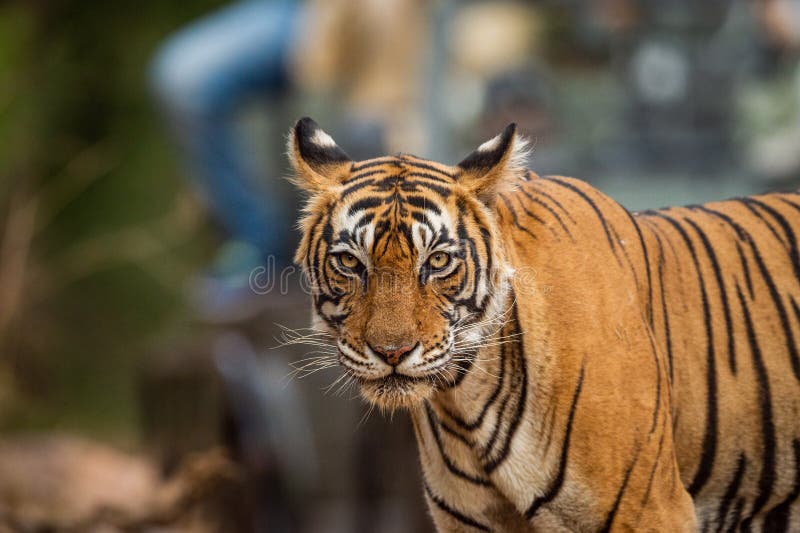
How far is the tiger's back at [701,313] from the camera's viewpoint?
2.69 metres

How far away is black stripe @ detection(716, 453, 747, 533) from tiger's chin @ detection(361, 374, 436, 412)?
0.77 m

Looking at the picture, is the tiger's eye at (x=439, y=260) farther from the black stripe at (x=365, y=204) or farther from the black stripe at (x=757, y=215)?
the black stripe at (x=757, y=215)

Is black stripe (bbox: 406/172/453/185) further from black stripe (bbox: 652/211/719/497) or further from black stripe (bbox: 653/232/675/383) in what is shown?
black stripe (bbox: 652/211/719/497)

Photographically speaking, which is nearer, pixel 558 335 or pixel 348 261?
pixel 348 261

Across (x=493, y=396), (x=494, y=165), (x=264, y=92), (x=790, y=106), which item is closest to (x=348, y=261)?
(x=494, y=165)

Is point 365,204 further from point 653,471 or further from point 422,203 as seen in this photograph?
point 653,471

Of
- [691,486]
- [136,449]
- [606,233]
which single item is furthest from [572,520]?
[136,449]

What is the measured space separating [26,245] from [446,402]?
365 inches

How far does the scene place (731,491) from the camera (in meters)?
2.78

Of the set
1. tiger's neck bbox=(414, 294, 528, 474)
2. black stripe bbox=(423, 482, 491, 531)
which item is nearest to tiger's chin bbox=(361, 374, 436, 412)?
tiger's neck bbox=(414, 294, 528, 474)

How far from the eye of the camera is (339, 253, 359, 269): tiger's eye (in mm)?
2506

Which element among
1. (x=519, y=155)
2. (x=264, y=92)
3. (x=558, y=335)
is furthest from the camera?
(x=264, y=92)

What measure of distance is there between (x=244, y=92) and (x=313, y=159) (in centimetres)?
369

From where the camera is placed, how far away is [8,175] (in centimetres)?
1109
